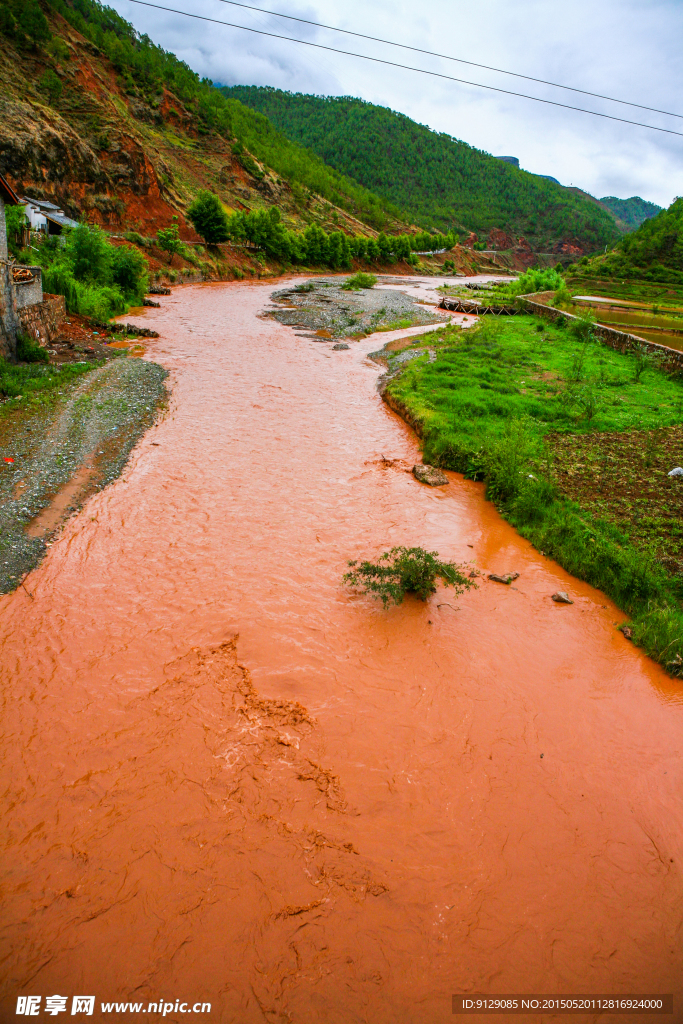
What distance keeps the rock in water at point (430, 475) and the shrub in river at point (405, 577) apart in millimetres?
3434

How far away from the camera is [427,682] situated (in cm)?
616

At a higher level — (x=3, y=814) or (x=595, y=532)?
(x=595, y=532)

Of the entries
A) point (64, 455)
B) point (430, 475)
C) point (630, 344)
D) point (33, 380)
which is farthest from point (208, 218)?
point (430, 475)

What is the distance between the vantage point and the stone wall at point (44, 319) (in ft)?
50.6

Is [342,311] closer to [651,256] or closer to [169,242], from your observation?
[169,242]

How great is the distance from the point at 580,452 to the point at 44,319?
1627 centimetres

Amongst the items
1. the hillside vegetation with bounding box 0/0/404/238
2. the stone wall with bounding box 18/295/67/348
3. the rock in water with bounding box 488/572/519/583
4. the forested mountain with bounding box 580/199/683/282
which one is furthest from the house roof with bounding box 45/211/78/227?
the forested mountain with bounding box 580/199/683/282

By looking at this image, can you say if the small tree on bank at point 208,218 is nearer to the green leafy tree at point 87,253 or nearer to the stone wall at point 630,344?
the green leafy tree at point 87,253

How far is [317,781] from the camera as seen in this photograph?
4.95m

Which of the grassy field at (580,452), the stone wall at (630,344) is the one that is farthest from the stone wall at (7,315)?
the stone wall at (630,344)

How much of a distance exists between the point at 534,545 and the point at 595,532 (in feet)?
3.16

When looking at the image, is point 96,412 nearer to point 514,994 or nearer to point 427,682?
point 427,682

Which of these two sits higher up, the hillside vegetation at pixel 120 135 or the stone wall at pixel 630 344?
the hillside vegetation at pixel 120 135

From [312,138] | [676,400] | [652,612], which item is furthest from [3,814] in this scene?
[312,138]
